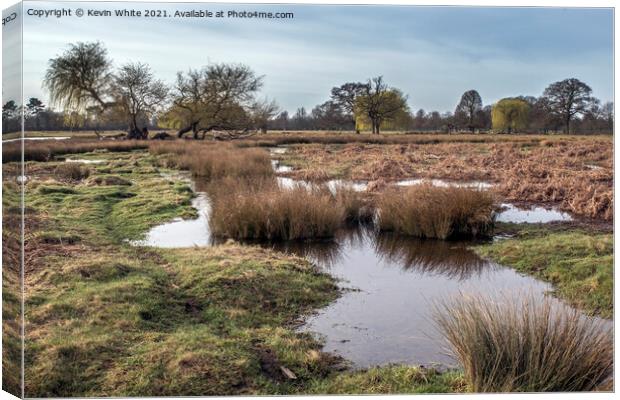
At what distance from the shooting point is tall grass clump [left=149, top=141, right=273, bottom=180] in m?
9.26

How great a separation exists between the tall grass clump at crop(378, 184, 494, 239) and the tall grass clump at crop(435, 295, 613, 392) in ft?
16.7

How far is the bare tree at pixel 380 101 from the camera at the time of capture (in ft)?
20.5

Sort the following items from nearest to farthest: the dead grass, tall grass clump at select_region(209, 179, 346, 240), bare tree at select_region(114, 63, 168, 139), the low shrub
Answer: bare tree at select_region(114, 63, 168, 139), the low shrub, the dead grass, tall grass clump at select_region(209, 179, 346, 240)

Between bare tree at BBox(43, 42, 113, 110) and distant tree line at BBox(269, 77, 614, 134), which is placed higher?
bare tree at BBox(43, 42, 113, 110)

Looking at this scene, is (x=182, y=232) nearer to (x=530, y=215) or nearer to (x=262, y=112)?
(x=262, y=112)

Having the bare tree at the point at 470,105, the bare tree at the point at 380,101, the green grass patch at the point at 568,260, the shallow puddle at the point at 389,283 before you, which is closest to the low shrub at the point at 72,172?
the shallow puddle at the point at 389,283

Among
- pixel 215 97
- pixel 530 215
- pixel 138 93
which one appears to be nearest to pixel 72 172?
pixel 215 97

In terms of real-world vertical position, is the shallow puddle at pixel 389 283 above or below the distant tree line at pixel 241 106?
below

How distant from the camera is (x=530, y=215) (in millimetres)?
11508

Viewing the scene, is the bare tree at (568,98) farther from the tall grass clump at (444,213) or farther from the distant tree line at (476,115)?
the tall grass clump at (444,213)

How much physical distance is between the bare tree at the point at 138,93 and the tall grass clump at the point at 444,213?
4229 mm

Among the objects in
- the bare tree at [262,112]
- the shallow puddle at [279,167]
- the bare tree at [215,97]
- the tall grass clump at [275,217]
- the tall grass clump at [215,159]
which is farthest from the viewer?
the shallow puddle at [279,167]

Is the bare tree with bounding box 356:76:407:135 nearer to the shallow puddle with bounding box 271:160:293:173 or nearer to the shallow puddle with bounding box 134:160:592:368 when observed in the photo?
the shallow puddle with bounding box 134:160:592:368

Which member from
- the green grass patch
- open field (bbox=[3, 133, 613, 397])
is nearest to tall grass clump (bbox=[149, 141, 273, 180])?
open field (bbox=[3, 133, 613, 397])
